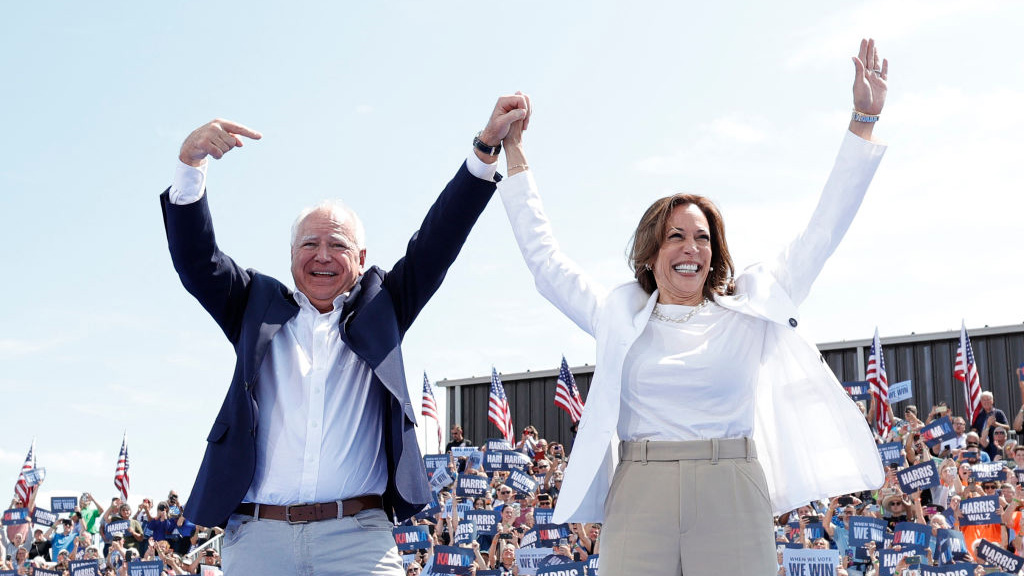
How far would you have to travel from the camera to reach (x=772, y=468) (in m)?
3.22

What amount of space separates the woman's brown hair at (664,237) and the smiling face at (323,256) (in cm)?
87

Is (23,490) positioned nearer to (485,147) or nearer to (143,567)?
(143,567)

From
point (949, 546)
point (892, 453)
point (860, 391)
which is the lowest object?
point (949, 546)

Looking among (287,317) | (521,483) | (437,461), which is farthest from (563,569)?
(287,317)

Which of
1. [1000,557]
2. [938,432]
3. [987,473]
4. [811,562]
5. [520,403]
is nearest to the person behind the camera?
[811,562]

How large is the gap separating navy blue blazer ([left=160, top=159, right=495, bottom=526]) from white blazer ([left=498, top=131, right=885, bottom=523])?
1.54 feet

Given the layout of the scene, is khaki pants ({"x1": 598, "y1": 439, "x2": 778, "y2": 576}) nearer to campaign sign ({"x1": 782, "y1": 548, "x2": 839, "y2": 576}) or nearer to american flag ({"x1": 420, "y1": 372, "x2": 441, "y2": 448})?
campaign sign ({"x1": 782, "y1": 548, "x2": 839, "y2": 576})

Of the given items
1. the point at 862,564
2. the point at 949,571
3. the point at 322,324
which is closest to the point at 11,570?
the point at 862,564

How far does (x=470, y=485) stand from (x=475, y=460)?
2.65 metres

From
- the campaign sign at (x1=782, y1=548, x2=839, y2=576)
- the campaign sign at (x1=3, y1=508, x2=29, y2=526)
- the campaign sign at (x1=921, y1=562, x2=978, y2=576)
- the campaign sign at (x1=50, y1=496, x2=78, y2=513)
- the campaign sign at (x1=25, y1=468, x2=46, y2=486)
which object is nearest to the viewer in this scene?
the campaign sign at (x1=921, y1=562, x2=978, y2=576)

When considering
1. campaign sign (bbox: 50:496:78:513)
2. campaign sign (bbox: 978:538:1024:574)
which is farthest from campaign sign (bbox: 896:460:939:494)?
campaign sign (bbox: 50:496:78:513)

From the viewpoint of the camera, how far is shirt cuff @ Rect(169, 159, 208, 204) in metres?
3.07

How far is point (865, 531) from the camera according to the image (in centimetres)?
990

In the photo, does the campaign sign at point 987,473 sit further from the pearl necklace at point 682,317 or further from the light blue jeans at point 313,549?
the light blue jeans at point 313,549
